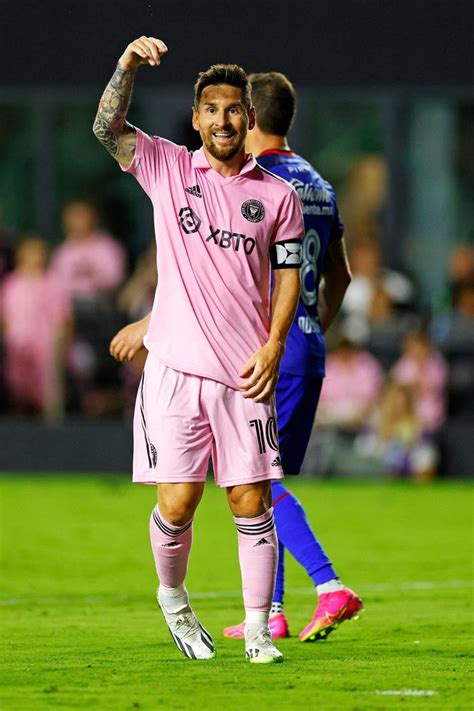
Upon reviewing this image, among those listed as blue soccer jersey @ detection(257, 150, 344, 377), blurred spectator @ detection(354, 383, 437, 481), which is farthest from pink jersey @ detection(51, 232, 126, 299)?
blue soccer jersey @ detection(257, 150, 344, 377)

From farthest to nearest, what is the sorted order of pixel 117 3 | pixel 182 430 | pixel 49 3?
1. pixel 49 3
2. pixel 117 3
3. pixel 182 430

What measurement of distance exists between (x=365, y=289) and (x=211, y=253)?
33.3 feet

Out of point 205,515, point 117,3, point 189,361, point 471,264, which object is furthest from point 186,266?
point 471,264

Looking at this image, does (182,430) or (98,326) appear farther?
(98,326)

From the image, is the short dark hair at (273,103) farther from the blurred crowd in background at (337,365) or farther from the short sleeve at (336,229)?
the blurred crowd in background at (337,365)

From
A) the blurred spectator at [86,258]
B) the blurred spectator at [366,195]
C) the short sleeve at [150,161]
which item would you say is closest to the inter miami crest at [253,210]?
the short sleeve at [150,161]

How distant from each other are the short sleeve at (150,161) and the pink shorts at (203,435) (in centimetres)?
69

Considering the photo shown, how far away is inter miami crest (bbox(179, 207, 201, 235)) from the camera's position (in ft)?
19.8

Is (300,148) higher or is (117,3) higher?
(117,3)

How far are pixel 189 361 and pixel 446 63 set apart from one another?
29.1 ft

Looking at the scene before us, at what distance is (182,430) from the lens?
19.6ft

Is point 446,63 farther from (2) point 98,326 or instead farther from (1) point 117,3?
(1) point 117,3

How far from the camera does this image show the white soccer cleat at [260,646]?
603 cm

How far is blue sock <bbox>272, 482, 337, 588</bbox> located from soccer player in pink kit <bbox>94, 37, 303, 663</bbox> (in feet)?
3.15
